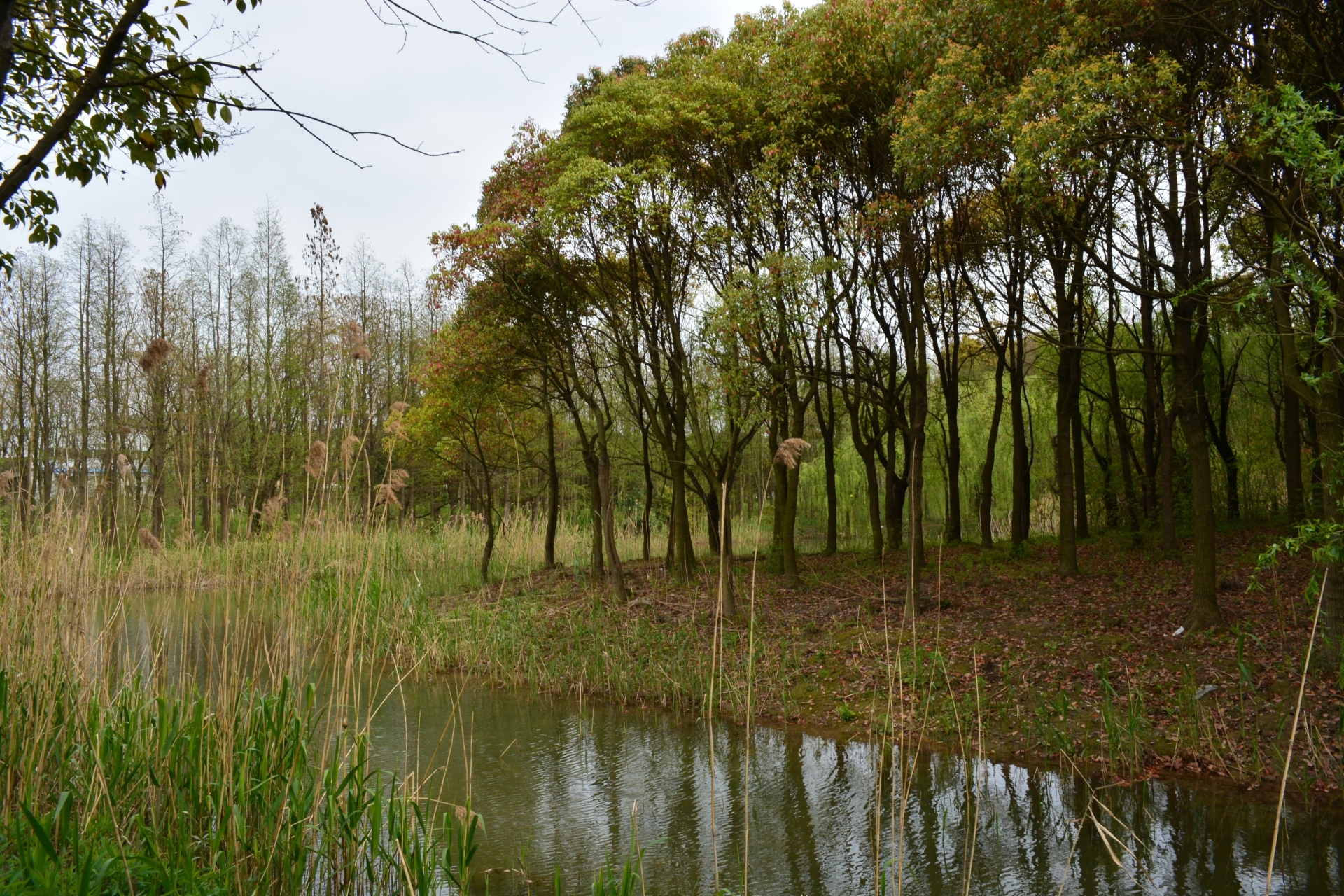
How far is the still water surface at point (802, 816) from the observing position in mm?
4055

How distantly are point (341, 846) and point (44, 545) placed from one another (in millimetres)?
2139

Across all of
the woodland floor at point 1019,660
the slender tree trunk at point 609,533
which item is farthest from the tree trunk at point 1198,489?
the slender tree trunk at point 609,533

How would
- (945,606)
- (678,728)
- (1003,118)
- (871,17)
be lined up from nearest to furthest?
(1003,118)
(678,728)
(871,17)
(945,606)

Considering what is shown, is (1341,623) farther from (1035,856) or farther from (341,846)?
(341,846)

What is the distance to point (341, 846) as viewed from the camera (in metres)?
3.24

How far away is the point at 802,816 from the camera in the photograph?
5105mm

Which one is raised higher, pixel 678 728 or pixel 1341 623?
pixel 1341 623

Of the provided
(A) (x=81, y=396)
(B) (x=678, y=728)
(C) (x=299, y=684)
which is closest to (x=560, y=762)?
(B) (x=678, y=728)

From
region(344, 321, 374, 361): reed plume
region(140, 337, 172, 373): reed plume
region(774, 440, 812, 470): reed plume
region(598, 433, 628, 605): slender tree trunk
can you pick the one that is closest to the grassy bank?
region(344, 321, 374, 361): reed plume

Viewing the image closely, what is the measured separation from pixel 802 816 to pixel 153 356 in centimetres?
436

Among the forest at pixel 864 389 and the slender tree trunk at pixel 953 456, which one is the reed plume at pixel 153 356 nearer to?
the forest at pixel 864 389

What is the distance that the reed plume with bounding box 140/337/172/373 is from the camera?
10.2 ft

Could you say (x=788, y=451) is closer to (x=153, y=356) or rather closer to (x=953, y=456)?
(x=153, y=356)

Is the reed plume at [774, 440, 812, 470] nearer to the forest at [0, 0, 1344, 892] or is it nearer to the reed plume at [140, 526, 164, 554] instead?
the forest at [0, 0, 1344, 892]
